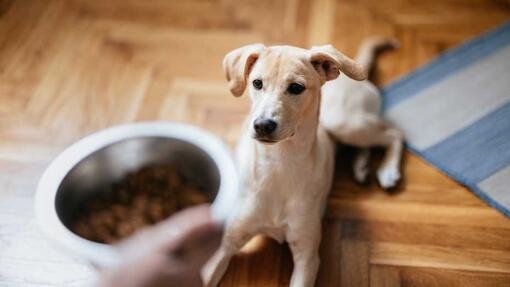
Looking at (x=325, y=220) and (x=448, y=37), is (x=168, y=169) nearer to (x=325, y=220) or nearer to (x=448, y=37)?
(x=325, y=220)

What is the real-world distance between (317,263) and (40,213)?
0.74m

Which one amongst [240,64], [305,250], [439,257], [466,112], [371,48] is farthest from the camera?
[371,48]

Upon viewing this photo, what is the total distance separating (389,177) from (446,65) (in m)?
0.62

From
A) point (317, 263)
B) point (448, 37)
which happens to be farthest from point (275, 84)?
point (448, 37)

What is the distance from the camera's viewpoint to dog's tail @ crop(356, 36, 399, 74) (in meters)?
2.23

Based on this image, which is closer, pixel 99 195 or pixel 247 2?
pixel 99 195

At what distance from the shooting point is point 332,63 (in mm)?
1479

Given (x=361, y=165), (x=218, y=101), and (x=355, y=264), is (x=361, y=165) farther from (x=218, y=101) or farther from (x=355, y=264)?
(x=218, y=101)

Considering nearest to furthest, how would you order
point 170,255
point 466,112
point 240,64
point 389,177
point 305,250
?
point 170,255
point 240,64
point 305,250
point 389,177
point 466,112

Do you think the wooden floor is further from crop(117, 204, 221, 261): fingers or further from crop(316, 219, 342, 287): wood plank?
crop(117, 204, 221, 261): fingers

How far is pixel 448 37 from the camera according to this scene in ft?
7.92

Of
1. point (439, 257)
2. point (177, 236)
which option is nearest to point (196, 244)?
point (177, 236)


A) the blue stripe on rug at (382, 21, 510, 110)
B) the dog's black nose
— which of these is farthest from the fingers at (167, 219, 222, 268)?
the blue stripe on rug at (382, 21, 510, 110)

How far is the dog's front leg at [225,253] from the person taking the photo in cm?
162
